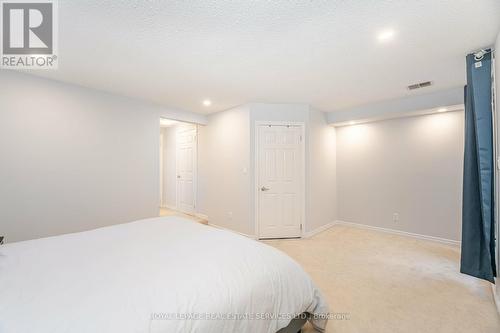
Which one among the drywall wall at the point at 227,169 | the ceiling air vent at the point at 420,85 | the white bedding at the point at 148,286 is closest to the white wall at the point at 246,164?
the drywall wall at the point at 227,169

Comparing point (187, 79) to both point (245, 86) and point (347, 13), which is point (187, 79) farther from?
point (347, 13)

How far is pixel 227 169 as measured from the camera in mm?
4219

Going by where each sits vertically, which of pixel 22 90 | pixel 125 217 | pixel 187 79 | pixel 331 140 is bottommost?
pixel 125 217

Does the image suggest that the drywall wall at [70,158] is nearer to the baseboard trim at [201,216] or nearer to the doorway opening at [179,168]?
the baseboard trim at [201,216]

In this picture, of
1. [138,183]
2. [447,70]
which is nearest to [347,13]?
[447,70]

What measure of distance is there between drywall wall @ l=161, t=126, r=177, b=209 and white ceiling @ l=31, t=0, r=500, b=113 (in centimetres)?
291

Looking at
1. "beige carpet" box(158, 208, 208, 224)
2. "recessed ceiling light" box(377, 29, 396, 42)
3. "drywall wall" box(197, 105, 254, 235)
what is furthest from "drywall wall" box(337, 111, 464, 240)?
"beige carpet" box(158, 208, 208, 224)

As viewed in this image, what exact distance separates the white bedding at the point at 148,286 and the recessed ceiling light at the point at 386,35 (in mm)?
2032

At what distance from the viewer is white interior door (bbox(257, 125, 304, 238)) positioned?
3.88 metres

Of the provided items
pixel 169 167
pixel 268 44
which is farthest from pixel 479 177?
pixel 169 167

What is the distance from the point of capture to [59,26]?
5.82 ft

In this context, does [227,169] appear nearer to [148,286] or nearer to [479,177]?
[148,286]

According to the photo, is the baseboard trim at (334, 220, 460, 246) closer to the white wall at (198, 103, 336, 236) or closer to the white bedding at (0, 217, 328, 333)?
the white wall at (198, 103, 336, 236)

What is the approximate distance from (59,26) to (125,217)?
2611 mm
